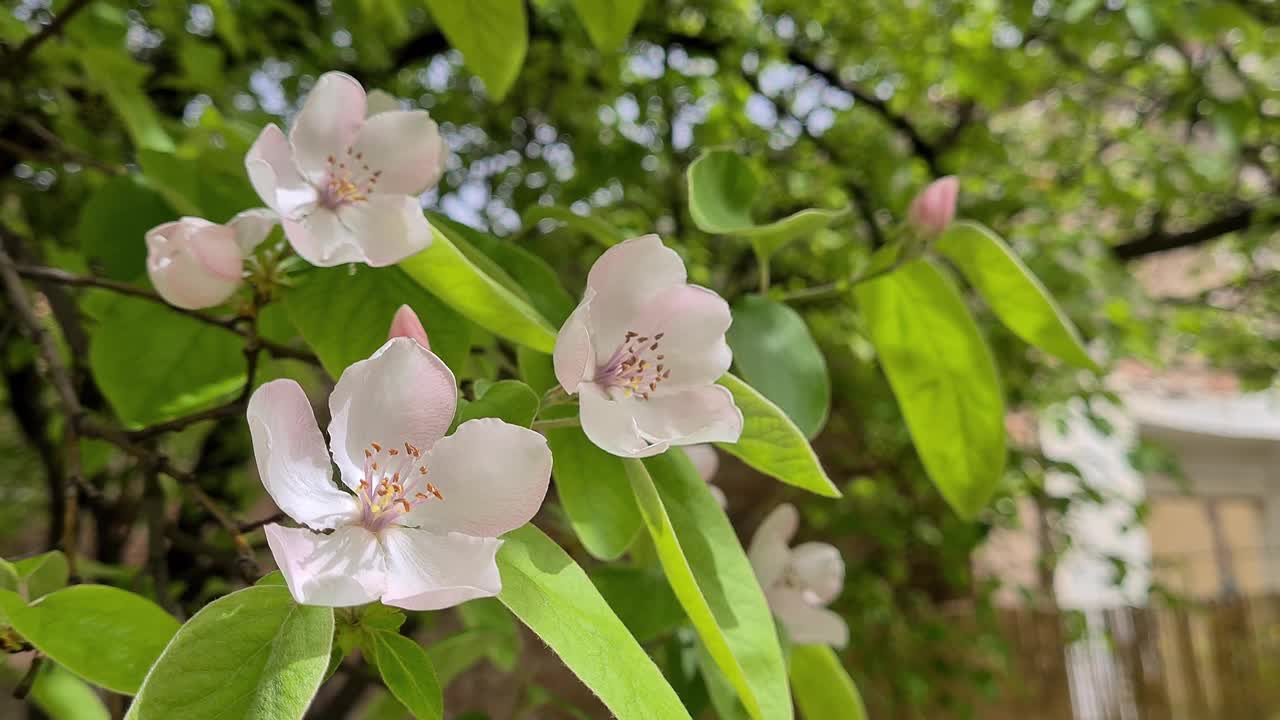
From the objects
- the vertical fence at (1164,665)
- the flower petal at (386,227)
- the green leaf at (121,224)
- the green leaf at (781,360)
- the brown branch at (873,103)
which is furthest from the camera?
the vertical fence at (1164,665)

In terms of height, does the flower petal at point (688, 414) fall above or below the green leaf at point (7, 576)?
above

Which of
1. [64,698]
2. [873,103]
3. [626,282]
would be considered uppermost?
[873,103]

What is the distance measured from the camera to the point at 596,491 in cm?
36

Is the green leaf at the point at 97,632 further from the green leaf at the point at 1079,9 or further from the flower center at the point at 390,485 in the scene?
the green leaf at the point at 1079,9

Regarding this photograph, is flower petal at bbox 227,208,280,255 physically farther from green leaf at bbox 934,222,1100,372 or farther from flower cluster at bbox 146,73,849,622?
green leaf at bbox 934,222,1100,372

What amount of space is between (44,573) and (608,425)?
223mm

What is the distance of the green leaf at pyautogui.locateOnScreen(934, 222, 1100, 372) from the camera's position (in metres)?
0.47

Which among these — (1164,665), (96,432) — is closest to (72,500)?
(96,432)

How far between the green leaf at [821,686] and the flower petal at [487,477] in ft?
0.88

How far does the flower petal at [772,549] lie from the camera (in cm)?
53

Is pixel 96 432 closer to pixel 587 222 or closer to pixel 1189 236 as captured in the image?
pixel 587 222

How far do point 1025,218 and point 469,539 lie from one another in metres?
1.73

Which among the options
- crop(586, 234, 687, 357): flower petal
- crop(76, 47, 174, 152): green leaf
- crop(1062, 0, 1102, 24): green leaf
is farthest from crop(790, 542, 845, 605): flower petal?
crop(1062, 0, 1102, 24): green leaf

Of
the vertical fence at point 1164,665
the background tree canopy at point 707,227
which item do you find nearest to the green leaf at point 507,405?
the background tree canopy at point 707,227
